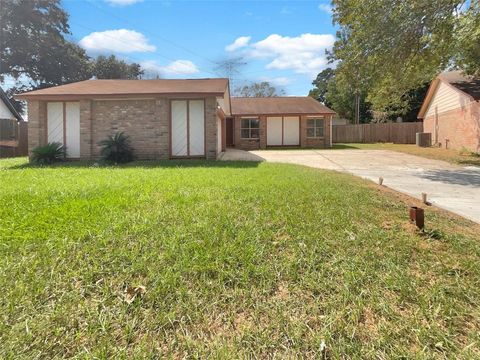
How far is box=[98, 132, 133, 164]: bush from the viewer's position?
12969 mm

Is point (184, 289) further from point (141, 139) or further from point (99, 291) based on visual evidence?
point (141, 139)

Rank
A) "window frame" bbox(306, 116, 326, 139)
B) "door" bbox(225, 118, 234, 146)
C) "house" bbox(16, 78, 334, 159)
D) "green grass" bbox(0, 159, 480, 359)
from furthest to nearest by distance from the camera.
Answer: "door" bbox(225, 118, 234, 146) → "window frame" bbox(306, 116, 326, 139) → "house" bbox(16, 78, 334, 159) → "green grass" bbox(0, 159, 480, 359)

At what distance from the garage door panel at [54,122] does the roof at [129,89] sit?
62 cm

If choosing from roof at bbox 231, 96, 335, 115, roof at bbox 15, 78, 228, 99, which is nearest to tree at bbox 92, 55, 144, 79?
roof at bbox 231, 96, 335, 115

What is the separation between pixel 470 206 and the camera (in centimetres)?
652

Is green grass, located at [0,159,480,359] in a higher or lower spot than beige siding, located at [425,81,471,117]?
lower

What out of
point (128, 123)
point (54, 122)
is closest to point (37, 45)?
point (54, 122)

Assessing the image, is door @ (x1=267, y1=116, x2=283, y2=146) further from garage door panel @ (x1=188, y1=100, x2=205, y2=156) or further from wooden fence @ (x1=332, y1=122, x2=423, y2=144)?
garage door panel @ (x1=188, y1=100, x2=205, y2=156)

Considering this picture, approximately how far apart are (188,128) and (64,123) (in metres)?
5.22

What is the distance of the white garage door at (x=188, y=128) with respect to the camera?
1417 cm

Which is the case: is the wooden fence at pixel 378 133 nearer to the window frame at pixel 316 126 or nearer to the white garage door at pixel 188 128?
the window frame at pixel 316 126

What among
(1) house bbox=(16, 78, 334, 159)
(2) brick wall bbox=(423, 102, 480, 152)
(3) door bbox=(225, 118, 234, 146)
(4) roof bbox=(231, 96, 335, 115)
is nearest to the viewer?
(1) house bbox=(16, 78, 334, 159)

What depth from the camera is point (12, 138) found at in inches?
792

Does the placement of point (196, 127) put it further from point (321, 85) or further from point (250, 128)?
point (321, 85)
